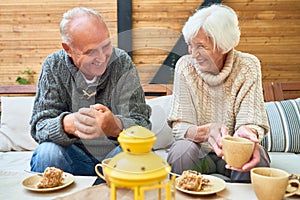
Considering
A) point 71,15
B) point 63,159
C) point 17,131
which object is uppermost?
point 71,15

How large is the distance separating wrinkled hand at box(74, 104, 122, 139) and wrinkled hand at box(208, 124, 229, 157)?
35cm

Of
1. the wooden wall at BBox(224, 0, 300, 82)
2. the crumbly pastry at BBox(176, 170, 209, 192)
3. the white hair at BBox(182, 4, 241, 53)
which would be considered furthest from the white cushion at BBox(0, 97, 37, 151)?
the wooden wall at BBox(224, 0, 300, 82)

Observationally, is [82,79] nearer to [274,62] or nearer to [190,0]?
[190,0]

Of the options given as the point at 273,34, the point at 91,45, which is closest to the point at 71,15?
the point at 91,45

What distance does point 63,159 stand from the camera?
1.22 m

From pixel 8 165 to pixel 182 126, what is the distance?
972 millimetres

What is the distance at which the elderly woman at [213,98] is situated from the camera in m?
1.23

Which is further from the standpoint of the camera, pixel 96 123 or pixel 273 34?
pixel 273 34

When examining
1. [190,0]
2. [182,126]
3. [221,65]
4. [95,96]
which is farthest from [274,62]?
[95,96]

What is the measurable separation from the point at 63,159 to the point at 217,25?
77cm

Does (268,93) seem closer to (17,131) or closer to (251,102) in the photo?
(251,102)

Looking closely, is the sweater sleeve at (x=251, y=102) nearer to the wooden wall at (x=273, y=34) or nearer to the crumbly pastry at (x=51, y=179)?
the crumbly pastry at (x=51, y=179)

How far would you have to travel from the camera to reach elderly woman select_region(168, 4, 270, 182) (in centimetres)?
123

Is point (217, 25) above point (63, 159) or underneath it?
above
